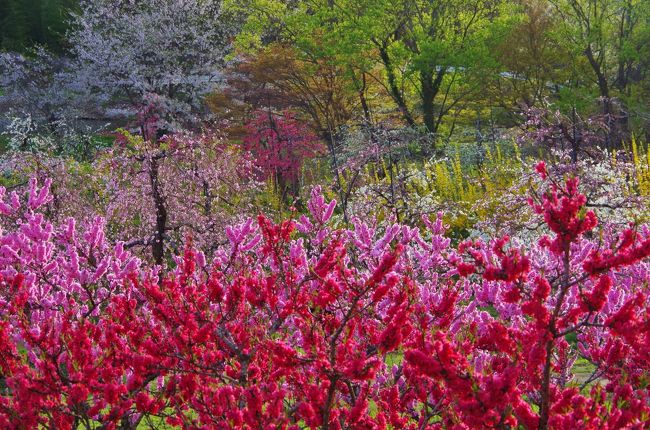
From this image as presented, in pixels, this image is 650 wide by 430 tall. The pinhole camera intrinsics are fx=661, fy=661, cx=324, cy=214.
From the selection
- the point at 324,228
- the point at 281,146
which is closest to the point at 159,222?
the point at 324,228

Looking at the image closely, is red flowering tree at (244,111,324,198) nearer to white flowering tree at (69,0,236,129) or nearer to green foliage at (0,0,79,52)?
white flowering tree at (69,0,236,129)

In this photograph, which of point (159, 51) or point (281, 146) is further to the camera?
point (159, 51)

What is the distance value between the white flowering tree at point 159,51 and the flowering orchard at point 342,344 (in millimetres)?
24882

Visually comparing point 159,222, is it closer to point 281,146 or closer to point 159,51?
point 281,146

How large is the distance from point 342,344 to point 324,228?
2105 mm

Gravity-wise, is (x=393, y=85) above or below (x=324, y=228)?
above

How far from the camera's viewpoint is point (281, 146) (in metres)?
21.6

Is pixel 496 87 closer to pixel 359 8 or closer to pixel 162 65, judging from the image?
pixel 359 8

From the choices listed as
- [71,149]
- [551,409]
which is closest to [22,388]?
[551,409]

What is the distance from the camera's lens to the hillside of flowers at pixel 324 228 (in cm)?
282

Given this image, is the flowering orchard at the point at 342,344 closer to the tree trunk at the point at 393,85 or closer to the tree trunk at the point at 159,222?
the tree trunk at the point at 159,222

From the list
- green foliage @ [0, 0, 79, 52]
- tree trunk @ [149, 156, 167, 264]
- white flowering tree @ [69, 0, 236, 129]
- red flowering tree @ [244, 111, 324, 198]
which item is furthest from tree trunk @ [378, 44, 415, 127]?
green foliage @ [0, 0, 79, 52]

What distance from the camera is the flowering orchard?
2.47 m

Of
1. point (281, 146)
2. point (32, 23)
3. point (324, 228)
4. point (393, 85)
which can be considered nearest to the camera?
point (324, 228)
